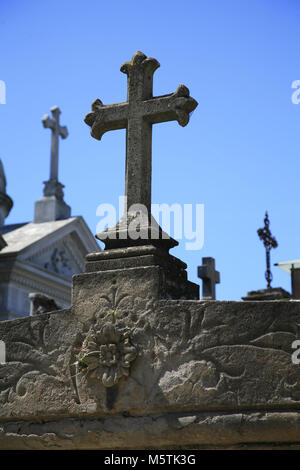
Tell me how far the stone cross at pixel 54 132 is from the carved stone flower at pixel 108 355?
2433cm

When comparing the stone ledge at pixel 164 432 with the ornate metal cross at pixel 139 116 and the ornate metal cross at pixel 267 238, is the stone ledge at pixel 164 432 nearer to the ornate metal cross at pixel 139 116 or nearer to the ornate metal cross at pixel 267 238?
the ornate metal cross at pixel 139 116

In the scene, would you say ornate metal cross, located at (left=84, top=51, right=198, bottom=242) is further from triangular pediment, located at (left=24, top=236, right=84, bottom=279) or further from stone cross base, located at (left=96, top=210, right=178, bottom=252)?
triangular pediment, located at (left=24, top=236, right=84, bottom=279)

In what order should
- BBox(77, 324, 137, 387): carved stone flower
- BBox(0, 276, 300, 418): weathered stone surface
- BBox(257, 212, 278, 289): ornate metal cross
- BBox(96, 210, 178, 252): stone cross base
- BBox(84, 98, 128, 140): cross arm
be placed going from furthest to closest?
BBox(257, 212, 278, 289): ornate metal cross
BBox(84, 98, 128, 140): cross arm
BBox(96, 210, 178, 252): stone cross base
BBox(77, 324, 137, 387): carved stone flower
BBox(0, 276, 300, 418): weathered stone surface

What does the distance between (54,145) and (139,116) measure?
24.3m

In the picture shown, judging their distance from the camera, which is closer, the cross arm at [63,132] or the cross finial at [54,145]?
the cross finial at [54,145]

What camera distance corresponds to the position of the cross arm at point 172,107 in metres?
4.67

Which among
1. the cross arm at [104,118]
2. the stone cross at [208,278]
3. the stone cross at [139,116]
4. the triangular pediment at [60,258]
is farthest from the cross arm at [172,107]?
the triangular pediment at [60,258]

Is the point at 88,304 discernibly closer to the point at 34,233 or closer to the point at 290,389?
the point at 290,389

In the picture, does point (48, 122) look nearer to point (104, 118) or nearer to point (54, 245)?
point (54, 245)

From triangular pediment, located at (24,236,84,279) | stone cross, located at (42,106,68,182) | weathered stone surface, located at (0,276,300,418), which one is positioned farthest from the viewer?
stone cross, located at (42,106,68,182)

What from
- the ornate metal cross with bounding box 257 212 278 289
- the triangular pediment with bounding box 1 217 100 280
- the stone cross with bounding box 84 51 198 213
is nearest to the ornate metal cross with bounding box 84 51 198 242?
the stone cross with bounding box 84 51 198 213

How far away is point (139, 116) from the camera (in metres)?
4.84

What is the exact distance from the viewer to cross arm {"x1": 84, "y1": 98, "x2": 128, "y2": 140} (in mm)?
4934

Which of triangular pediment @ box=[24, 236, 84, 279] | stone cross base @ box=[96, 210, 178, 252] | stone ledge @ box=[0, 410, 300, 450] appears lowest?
stone ledge @ box=[0, 410, 300, 450]
